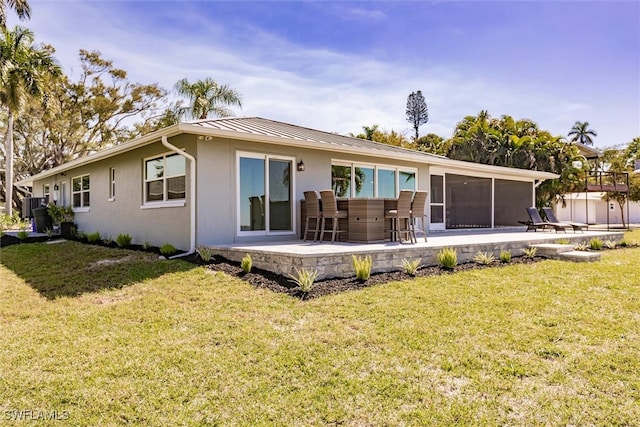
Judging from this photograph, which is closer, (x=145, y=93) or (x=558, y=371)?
(x=558, y=371)

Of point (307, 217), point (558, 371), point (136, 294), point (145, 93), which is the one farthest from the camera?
point (145, 93)

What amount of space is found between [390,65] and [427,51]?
1565 millimetres

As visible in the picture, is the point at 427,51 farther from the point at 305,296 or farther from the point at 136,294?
the point at 136,294

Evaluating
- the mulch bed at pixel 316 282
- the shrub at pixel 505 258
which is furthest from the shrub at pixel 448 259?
the shrub at pixel 505 258

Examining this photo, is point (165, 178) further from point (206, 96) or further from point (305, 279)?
point (206, 96)

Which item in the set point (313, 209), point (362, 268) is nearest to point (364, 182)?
point (313, 209)

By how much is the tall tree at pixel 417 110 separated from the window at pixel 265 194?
37.1m

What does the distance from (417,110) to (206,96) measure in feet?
91.5

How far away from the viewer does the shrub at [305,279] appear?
17.9ft

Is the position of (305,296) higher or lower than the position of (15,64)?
lower

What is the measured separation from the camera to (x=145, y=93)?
27797 millimetres

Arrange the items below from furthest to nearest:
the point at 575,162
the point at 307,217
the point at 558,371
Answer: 1. the point at 575,162
2. the point at 307,217
3. the point at 558,371

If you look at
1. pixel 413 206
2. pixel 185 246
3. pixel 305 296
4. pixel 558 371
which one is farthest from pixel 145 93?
pixel 558 371

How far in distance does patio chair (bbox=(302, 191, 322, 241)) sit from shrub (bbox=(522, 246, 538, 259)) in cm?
439
